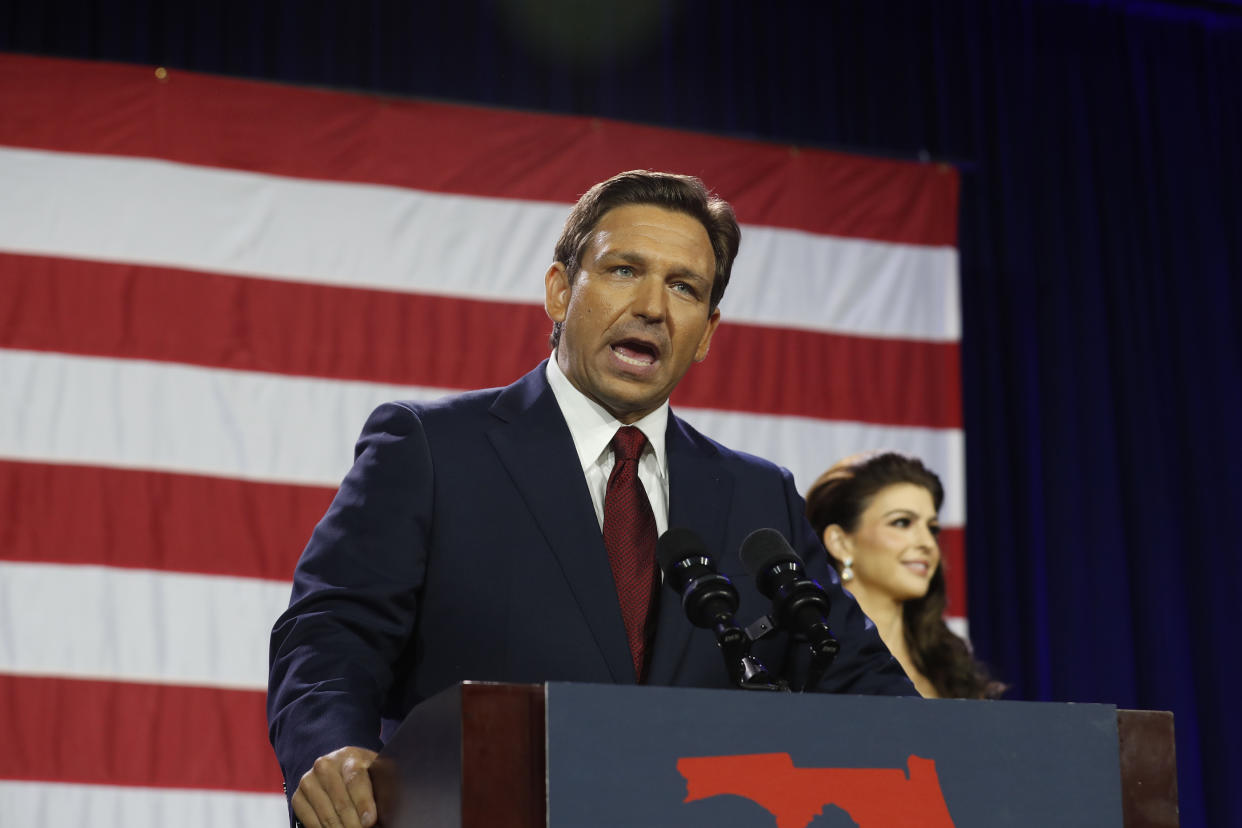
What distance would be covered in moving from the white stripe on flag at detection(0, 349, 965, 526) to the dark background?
103 cm

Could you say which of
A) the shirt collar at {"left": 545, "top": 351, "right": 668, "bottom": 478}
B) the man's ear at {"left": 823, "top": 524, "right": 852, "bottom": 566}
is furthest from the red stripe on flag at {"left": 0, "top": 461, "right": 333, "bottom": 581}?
the shirt collar at {"left": 545, "top": 351, "right": 668, "bottom": 478}

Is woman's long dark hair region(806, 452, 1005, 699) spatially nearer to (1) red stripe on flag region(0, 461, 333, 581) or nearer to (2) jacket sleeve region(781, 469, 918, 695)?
(1) red stripe on flag region(0, 461, 333, 581)

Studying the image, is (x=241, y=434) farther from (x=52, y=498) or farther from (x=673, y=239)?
(x=673, y=239)

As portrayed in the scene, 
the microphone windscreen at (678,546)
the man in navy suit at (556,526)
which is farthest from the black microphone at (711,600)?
the man in navy suit at (556,526)

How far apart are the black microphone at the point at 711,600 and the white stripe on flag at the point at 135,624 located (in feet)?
7.02

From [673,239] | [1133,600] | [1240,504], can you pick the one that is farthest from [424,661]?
[1240,504]

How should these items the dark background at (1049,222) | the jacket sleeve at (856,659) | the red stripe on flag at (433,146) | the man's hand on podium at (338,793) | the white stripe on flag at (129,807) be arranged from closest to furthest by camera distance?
1. the man's hand on podium at (338,793)
2. the jacket sleeve at (856,659)
3. the white stripe on flag at (129,807)
4. the red stripe on flag at (433,146)
5. the dark background at (1049,222)

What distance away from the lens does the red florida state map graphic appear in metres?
0.93

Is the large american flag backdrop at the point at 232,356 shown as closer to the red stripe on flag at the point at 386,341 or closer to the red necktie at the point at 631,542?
the red stripe on flag at the point at 386,341

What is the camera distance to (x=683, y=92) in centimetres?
412

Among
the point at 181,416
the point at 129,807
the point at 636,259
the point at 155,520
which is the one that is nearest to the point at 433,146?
the point at 181,416

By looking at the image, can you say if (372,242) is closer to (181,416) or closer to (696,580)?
(181,416)

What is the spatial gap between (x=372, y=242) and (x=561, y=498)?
2067 mm

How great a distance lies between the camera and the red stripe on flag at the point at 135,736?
3.05 metres
